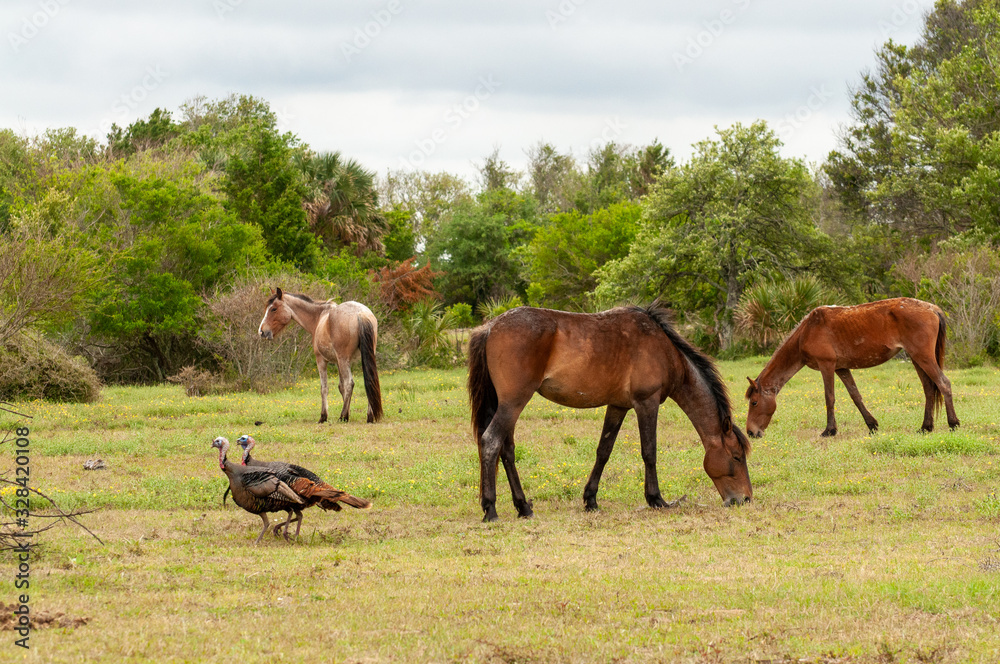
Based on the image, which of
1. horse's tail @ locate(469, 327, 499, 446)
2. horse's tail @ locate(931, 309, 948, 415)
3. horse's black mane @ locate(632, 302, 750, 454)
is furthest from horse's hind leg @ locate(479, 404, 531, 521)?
horse's tail @ locate(931, 309, 948, 415)

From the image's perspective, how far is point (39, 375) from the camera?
65.0ft

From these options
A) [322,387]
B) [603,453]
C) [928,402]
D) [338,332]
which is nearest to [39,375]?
[338,332]

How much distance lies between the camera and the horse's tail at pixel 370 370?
16750mm

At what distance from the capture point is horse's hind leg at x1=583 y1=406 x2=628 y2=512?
31.8 ft

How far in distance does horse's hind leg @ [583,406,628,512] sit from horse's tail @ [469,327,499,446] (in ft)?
3.92

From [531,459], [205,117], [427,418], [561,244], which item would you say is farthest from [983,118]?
[205,117]

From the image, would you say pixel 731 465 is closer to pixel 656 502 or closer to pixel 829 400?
pixel 656 502

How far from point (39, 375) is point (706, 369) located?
1541cm

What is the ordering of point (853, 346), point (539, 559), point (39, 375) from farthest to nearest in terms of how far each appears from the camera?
point (39, 375) → point (853, 346) → point (539, 559)

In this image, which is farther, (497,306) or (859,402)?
(497,306)

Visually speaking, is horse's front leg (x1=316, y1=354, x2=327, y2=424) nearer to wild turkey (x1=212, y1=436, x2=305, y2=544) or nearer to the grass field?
the grass field

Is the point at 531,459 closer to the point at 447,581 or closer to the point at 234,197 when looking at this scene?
the point at 447,581

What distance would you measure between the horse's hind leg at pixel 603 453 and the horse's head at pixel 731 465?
0.96 m

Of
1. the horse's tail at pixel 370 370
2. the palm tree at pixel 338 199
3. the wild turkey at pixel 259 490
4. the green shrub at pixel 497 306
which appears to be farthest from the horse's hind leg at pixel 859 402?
the palm tree at pixel 338 199
